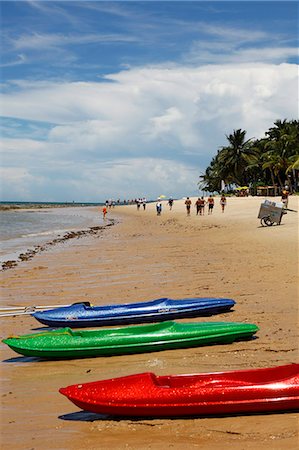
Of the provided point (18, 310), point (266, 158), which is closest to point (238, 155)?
point (266, 158)

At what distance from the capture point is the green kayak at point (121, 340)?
6305 millimetres

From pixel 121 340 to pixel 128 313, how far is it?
5.93 ft

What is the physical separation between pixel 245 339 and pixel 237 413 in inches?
95.1

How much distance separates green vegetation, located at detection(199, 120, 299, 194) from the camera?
61781mm

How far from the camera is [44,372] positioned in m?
6.09

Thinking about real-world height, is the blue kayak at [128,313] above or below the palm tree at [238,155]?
below

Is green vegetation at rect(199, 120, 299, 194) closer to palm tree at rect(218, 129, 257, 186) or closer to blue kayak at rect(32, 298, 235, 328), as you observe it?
palm tree at rect(218, 129, 257, 186)

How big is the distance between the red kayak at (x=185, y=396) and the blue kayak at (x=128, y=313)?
350 cm

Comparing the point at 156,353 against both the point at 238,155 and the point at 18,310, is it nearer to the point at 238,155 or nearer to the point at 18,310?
the point at 18,310

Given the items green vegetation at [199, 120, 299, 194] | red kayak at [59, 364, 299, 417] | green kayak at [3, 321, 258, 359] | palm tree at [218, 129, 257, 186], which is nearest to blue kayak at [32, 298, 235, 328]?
green kayak at [3, 321, 258, 359]

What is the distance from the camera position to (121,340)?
639cm

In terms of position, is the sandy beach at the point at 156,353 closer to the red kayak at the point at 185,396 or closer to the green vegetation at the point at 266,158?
the red kayak at the point at 185,396

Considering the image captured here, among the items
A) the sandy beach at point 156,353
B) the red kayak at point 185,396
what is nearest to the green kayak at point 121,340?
the sandy beach at point 156,353

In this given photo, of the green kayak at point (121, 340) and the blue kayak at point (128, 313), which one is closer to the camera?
the green kayak at point (121, 340)
